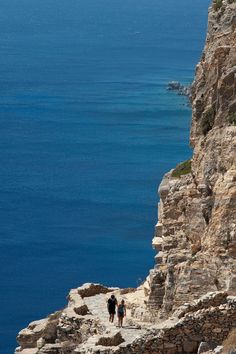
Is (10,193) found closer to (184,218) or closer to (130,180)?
(130,180)

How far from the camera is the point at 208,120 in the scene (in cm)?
2703

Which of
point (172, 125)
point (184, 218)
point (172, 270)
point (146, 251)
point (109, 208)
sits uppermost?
point (172, 125)

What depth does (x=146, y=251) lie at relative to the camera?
80312 millimetres

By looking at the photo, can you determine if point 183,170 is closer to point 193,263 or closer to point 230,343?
Result: point 193,263

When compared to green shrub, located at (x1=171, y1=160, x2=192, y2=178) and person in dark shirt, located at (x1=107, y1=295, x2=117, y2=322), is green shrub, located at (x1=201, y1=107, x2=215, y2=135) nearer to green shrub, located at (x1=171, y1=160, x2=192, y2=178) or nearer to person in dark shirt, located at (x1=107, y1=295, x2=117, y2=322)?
green shrub, located at (x1=171, y1=160, x2=192, y2=178)

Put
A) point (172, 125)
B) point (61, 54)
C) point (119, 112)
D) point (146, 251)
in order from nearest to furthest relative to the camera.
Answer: point (146, 251), point (172, 125), point (119, 112), point (61, 54)

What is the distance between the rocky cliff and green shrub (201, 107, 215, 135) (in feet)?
0.06

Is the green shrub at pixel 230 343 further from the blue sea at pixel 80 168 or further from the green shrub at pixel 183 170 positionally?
the blue sea at pixel 80 168

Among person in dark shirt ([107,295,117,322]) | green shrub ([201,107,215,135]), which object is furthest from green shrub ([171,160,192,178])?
person in dark shirt ([107,295,117,322])

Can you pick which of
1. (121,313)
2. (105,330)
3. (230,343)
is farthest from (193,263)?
(230,343)

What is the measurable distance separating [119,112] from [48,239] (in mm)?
52017

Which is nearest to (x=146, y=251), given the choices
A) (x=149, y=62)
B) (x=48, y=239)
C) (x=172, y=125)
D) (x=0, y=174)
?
(x=48, y=239)

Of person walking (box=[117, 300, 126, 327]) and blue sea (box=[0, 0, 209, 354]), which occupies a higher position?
blue sea (box=[0, 0, 209, 354])

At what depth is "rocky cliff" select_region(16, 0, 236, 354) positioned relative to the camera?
19547mm
